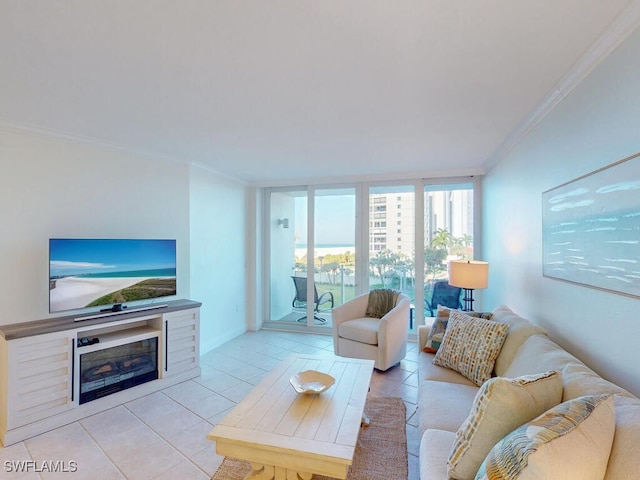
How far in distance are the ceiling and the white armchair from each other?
189 cm

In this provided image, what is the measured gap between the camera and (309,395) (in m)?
1.95

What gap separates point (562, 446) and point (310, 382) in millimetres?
1439

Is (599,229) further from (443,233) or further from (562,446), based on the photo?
(443,233)

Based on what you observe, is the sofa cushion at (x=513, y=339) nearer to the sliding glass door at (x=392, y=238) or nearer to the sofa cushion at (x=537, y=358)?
the sofa cushion at (x=537, y=358)

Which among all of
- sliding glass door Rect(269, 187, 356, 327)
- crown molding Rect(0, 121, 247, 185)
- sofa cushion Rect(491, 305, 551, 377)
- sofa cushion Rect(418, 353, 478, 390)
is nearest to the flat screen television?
crown molding Rect(0, 121, 247, 185)

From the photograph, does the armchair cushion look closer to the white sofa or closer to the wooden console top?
the white sofa

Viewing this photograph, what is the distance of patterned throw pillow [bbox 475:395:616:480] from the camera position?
882 mm

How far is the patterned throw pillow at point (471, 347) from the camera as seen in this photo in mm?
2145

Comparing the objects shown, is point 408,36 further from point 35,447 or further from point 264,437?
point 35,447

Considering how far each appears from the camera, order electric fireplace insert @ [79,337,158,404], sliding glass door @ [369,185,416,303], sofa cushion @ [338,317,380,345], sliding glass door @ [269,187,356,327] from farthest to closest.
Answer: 1. sliding glass door @ [269,187,356,327]
2. sliding glass door @ [369,185,416,303]
3. sofa cushion @ [338,317,380,345]
4. electric fireplace insert @ [79,337,158,404]

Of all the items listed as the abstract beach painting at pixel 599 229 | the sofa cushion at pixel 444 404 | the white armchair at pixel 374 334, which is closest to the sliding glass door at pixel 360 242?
the white armchair at pixel 374 334

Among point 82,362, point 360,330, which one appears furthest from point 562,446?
point 82,362

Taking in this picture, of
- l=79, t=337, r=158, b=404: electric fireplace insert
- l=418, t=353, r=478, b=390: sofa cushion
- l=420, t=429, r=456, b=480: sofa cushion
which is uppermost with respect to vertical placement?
l=420, t=429, r=456, b=480: sofa cushion

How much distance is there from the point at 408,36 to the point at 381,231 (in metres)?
3.32
